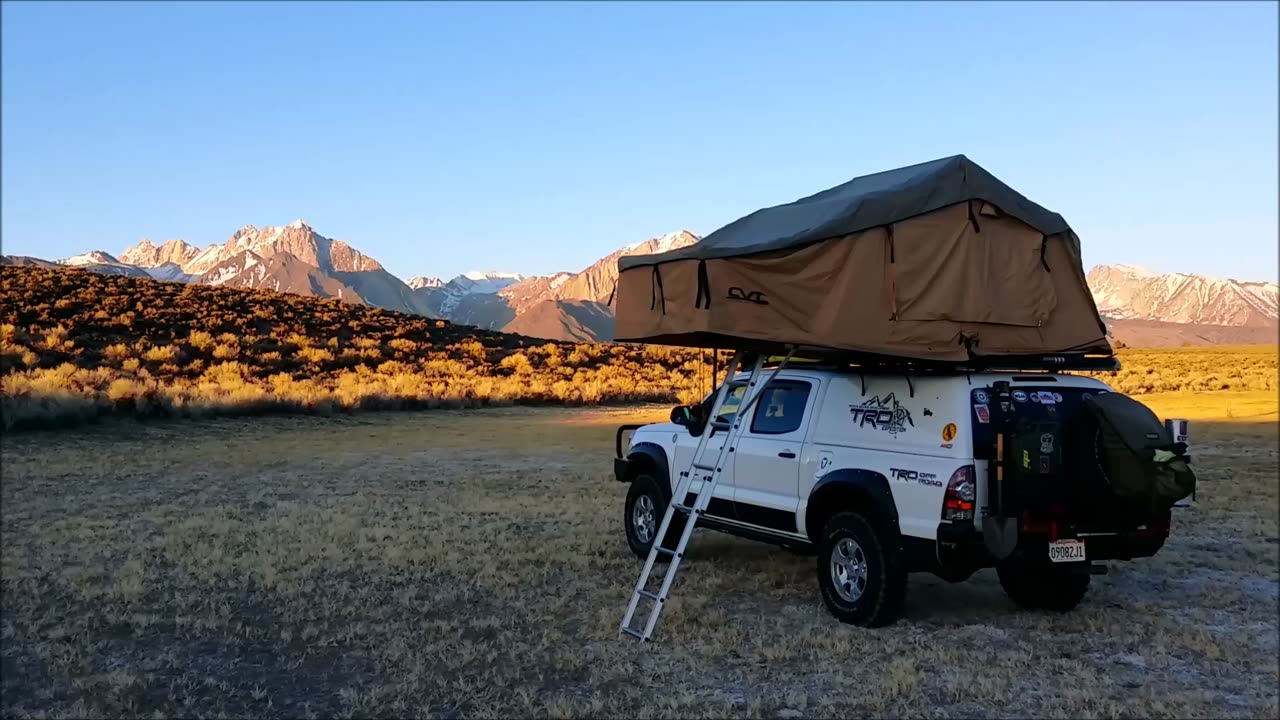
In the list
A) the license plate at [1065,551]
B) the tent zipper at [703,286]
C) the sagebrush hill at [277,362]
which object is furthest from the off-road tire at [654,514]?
the sagebrush hill at [277,362]

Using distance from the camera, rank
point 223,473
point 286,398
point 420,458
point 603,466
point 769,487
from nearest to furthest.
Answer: point 769,487, point 223,473, point 603,466, point 420,458, point 286,398

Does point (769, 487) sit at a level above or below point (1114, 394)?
below

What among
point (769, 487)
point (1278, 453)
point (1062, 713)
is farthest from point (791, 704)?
point (1278, 453)

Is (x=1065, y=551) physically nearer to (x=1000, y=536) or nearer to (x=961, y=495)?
(x=1000, y=536)

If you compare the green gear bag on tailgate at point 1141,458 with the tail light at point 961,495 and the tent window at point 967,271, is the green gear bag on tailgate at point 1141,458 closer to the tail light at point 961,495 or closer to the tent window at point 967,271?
the tail light at point 961,495

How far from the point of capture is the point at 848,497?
779cm

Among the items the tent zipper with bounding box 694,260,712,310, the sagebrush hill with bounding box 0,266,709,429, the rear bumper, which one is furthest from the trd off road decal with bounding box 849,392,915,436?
the sagebrush hill with bounding box 0,266,709,429

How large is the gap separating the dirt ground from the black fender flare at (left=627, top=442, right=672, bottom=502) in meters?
0.79

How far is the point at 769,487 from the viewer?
863 cm

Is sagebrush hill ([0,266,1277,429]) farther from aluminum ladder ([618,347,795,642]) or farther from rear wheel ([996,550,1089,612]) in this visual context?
rear wheel ([996,550,1089,612])

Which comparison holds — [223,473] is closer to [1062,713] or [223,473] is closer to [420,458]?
[420,458]

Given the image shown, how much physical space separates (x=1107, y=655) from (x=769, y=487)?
9.00 ft

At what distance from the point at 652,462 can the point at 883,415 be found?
308 cm

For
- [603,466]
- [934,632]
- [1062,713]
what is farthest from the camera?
[603,466]
